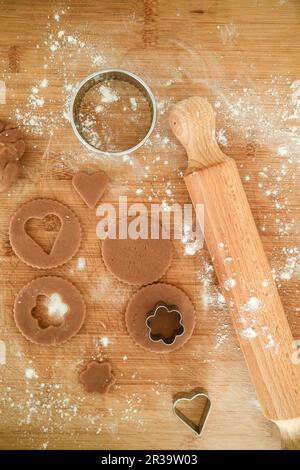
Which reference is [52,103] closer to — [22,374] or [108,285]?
[108,285]

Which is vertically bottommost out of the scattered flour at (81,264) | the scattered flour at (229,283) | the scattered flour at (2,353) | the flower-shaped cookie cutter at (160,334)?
the scattered flour at (2,353)

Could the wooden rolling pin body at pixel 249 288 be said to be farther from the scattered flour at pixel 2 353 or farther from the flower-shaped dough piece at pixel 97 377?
the scattered flour at pixel 2 353

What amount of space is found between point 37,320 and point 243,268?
0.53 meters

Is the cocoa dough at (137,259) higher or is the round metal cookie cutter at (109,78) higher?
the round metal cookie cutter at (109,78)

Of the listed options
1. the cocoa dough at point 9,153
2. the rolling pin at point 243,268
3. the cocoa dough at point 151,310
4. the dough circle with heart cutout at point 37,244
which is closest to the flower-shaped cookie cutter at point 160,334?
the cocoa dough at point 151,310

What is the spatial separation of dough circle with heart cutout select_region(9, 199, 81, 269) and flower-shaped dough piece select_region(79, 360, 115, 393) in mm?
273

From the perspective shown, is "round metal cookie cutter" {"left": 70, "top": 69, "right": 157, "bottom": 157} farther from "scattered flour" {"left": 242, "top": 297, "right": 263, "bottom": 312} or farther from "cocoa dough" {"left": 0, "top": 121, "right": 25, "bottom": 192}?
"scattered flour" {"left": 242, "top": 297, "right": 263, "bottom": 312}

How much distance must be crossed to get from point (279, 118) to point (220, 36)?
10.2 inches

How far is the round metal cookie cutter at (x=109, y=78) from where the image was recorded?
1.21 meters

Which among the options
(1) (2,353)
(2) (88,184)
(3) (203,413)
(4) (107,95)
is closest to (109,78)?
(4) (107,95)

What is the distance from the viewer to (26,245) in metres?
1.24

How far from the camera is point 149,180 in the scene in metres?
1.27
